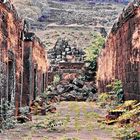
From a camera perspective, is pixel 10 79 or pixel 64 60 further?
pixel 64 60

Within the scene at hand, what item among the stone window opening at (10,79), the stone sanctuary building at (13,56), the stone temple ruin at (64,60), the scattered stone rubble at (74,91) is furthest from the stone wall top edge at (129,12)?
the stone temple ruin at (64,60)

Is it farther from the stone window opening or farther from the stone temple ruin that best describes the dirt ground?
the stone temple ruin

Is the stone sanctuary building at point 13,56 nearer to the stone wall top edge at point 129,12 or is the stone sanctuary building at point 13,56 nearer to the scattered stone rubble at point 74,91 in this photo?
the stone wall top edge at point 129,12

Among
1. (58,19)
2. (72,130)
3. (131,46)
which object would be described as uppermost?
(58,19)

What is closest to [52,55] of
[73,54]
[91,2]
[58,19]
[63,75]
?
[73,54]

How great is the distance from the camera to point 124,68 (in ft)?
47.7

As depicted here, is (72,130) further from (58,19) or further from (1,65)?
(58,19)

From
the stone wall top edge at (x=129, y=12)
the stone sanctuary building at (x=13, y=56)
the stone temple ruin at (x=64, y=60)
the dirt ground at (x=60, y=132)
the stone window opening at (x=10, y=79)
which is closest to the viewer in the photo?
the dirt ground at (x=60, y=132)

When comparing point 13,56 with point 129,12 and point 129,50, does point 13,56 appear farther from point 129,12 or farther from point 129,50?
point 129,12

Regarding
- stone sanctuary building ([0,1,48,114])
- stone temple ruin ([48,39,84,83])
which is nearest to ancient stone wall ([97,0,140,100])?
stone sanctuary building ([0,1,48,114])

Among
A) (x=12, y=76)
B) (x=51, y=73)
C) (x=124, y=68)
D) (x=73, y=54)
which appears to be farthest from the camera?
(x=73, y=54)

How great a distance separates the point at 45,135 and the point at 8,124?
5.67ft

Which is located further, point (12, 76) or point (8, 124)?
point (12, 76)

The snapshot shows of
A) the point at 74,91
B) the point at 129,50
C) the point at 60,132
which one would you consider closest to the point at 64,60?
the point at 74,91
